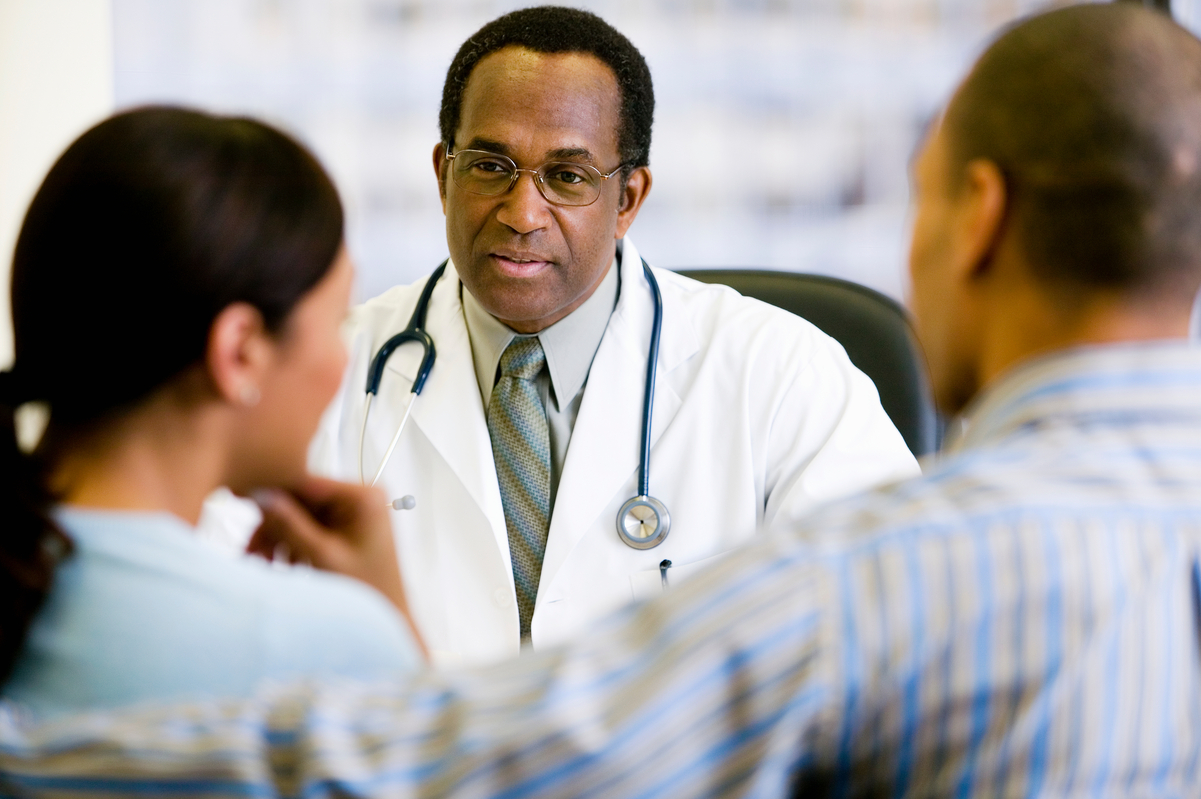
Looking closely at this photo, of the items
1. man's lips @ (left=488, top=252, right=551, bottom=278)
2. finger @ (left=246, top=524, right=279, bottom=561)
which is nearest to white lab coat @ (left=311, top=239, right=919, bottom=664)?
man's lips @ (left=488, top=252, right=551, bottom=278)

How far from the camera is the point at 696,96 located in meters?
2.46

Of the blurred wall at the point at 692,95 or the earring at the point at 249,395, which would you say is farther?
the blurred wall at the point at 692,95

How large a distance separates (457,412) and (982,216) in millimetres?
934

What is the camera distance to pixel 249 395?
721 mm

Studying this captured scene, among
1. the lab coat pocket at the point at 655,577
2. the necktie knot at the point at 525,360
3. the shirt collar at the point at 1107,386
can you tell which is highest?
the shirt collar at the point at 1107,386

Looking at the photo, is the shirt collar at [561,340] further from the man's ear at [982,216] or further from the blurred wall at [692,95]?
the blurred wall at [692,95]

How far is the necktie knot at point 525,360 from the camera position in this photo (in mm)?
1494

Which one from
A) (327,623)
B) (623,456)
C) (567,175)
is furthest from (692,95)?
(327,623)

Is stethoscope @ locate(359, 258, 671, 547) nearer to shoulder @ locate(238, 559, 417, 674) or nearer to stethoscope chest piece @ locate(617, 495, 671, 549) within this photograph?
stethoscope chest piece @ locate(617, 495, 671, 549)

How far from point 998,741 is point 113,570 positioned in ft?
1.63

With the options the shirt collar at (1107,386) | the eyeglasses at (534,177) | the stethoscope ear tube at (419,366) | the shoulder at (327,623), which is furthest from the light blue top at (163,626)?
the eyeglasses at (534,177)

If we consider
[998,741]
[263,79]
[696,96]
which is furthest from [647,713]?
[263,79]

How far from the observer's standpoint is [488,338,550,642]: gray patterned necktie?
1.39 meters

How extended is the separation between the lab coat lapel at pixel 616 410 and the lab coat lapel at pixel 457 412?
94mm
